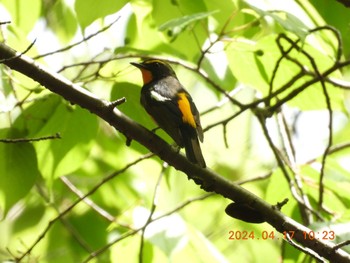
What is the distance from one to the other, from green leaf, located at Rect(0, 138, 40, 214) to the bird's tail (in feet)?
1.88

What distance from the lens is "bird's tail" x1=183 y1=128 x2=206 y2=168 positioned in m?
2.33

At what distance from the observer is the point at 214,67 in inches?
119

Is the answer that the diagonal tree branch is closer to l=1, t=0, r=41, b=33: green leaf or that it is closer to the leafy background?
the leafy background

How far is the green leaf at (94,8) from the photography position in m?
2.37

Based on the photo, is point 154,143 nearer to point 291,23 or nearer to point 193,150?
point 193,150

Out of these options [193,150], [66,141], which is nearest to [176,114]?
[193,150]

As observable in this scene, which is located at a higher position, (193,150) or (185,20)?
(185,20)

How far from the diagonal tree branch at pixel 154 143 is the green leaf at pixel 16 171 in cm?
40

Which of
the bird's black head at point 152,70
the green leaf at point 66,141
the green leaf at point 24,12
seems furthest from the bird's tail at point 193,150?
the bird's black head at point 152,70

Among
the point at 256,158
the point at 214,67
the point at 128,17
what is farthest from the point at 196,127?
the point at 256,158

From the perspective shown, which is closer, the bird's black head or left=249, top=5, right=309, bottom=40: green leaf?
left=249, top=5, right=309, bottom=40: green leaf

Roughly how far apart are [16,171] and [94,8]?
2.19 ft

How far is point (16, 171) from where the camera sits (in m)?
2.45

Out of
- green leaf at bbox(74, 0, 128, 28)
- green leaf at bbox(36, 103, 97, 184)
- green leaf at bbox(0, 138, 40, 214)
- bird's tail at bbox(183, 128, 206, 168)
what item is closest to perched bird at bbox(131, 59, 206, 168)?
bird's tail at bbox(183, 128, 206, 168)
